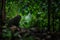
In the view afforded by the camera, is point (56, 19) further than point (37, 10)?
No

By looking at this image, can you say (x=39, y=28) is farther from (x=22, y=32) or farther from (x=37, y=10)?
(x=37, y=10)

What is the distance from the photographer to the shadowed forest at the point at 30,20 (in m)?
3.48

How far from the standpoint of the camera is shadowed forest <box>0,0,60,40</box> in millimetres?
3482

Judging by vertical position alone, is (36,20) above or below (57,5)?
below

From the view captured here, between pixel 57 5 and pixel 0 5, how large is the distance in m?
1.30

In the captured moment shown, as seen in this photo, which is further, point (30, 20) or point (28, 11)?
point (28, 11)

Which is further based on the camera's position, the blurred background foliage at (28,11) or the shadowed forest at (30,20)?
the blurred background foliage at (28,11)

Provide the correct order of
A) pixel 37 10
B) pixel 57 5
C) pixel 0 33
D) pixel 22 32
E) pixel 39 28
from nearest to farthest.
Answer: pixel 0 33 < pixel 22 32 < pixel 39 28 < pixel 57 5 < pixel 37 10

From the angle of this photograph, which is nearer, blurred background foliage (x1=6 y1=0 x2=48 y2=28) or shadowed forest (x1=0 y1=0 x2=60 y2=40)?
shadowed forest (x1=0 y1=0 x2=60 y2=40)

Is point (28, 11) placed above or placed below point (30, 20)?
above

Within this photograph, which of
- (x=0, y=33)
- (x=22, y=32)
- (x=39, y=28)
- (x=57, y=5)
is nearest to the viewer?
(x=0, y=33)

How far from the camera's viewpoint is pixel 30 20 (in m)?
4.23

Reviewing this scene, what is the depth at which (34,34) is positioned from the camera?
365 centimetres

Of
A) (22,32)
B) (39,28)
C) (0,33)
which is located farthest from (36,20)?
(0,33)
